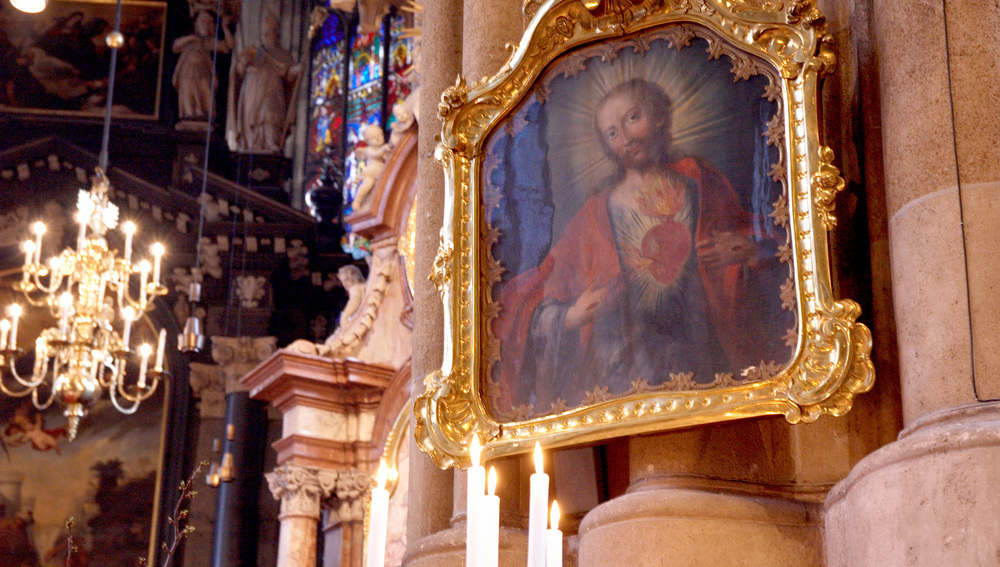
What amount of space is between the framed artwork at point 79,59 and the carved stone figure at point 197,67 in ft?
1.32

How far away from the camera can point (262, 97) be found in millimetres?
16781

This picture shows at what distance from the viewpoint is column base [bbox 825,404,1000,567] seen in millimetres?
2801

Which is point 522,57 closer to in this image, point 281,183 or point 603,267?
point 603,267

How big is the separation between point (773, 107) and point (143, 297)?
25.2 feet

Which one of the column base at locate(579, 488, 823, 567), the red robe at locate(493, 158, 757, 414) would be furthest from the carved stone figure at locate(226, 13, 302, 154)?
the column base at locate(579, 488, 823, 567)

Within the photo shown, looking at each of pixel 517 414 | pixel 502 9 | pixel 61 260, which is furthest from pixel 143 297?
pixel 517 414

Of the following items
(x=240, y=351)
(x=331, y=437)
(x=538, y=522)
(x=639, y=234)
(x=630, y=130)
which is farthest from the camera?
(x=240, y=351)

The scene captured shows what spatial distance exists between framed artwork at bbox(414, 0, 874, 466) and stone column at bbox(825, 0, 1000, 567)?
0.69 ft

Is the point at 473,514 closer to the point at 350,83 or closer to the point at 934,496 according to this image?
the point at 934,496

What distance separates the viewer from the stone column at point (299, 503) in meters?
9.95

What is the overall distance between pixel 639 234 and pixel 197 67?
14118 millimetres

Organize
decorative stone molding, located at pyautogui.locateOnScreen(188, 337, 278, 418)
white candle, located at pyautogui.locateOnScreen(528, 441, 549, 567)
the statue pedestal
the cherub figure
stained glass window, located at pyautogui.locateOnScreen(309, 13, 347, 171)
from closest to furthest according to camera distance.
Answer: white candle, located at pyautogui.locateOnScreen(528, 441, 549, 567) < decorative stone molding, located at pyautogui.locateOnScreen(188, 337, 278, 418) < the cherub figure < the statue pedestal < stained glass window, located at pyautogui.locateOnScreen(309, 13, 347, 171)

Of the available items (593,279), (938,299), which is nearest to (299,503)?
(593,279)

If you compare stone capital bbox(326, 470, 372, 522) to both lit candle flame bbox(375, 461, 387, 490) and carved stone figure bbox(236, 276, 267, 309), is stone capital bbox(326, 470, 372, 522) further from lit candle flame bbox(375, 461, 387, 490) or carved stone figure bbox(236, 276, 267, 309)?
lit candle flame bbox(375, 461, 387, 490)
